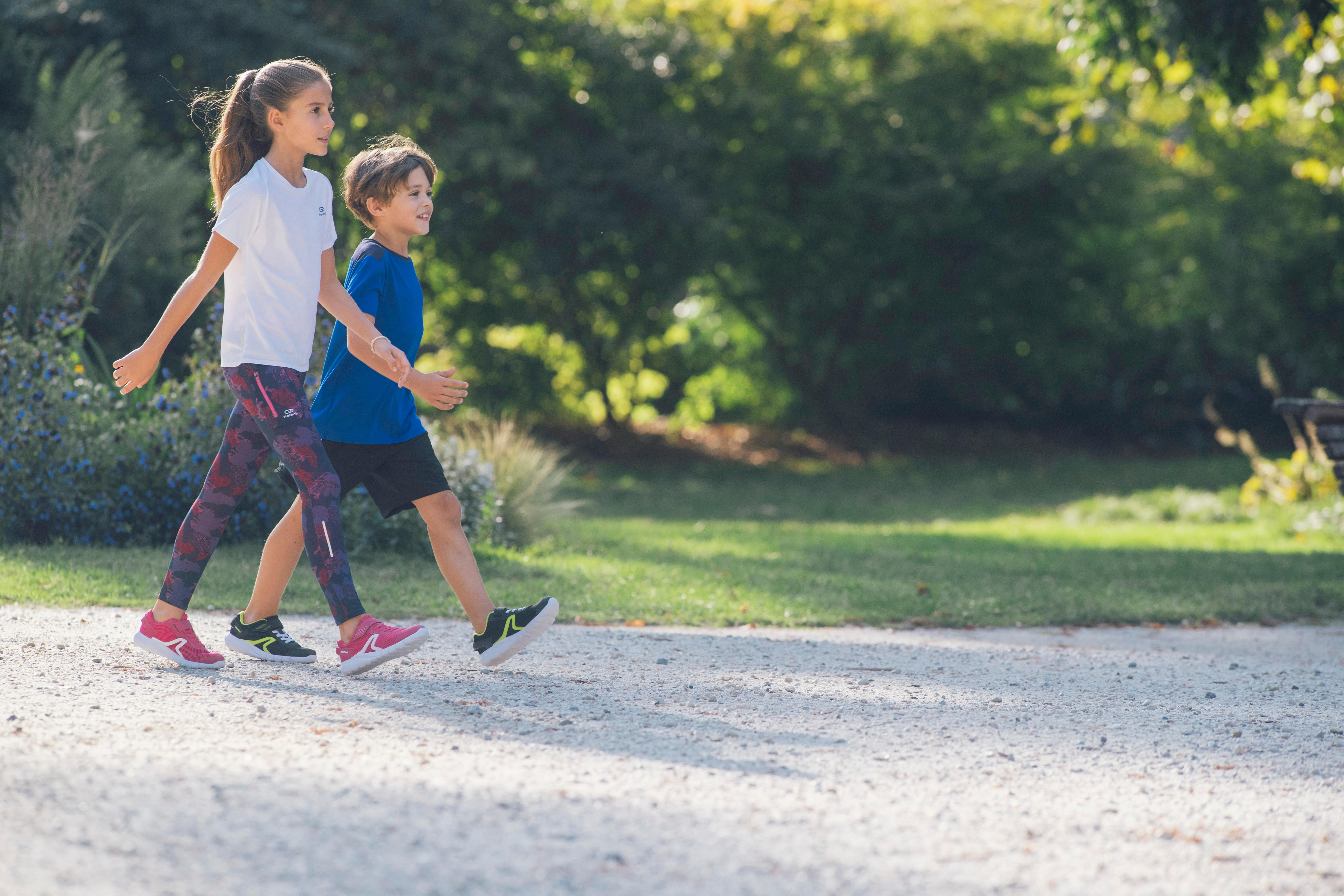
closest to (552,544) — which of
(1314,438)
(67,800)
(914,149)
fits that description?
(1314,438)

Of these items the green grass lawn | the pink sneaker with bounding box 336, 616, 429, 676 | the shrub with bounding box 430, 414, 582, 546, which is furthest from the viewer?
the shrub with bounding box 430, 414, 582, 546

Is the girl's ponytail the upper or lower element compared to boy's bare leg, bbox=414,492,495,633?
upper

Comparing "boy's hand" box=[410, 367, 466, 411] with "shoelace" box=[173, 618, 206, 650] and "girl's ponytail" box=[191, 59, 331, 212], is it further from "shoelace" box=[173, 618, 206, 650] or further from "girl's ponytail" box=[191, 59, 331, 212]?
"shoelace" box=[173, 618, 206, 650]

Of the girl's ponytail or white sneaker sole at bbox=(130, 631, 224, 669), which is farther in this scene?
white sneaker sole at bbox=(130, 631, 224, 669)

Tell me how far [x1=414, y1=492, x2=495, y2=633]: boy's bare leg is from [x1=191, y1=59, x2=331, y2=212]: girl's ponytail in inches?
46.2

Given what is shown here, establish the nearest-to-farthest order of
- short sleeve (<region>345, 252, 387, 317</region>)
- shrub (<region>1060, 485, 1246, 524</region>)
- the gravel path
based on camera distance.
A: the gravel path → short sleeve (<region>345, 252, 387, 317</region>) → shrub (<region>1060, 485, 1246, 524</region>)

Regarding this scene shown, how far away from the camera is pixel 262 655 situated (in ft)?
12.9

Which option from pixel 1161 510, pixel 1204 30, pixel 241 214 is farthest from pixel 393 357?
pixel 1161 510

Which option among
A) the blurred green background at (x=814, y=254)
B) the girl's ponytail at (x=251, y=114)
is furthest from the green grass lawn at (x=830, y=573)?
the girl's ponytail at (x=251, y=114)

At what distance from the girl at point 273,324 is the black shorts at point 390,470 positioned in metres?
0.11

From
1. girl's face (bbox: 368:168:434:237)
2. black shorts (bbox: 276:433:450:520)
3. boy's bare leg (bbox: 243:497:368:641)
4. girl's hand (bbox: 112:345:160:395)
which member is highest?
girl's face (bbox: 368:168:434:237)

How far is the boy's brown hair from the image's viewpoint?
3787 millimetres

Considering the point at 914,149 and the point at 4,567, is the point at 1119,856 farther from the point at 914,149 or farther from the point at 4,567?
the point at 914,149

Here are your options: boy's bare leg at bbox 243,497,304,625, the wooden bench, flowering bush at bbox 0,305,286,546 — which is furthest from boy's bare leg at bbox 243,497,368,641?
the wooden bench
